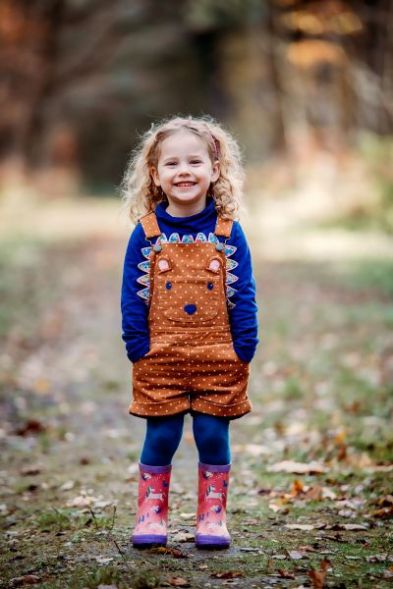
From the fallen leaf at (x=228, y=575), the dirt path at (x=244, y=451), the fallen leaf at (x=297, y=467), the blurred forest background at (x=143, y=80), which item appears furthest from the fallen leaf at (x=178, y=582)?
the blurred forest background at (x=143, y=80)

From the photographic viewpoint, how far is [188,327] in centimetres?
347

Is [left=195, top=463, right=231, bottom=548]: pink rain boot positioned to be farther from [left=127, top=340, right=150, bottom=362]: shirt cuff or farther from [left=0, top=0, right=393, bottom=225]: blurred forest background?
[left=0, top=0, right=393, bottom=225]: blurred forest background

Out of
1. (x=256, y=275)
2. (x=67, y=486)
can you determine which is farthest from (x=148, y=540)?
(x=256, y=275)

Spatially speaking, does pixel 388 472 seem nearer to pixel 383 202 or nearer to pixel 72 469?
pixel 72 469

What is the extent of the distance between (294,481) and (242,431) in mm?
1372

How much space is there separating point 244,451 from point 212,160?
2482 mm

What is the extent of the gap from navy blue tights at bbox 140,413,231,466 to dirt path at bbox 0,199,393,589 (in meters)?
0.40

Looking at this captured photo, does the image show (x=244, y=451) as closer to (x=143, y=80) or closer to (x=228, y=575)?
(x=228, y=575)

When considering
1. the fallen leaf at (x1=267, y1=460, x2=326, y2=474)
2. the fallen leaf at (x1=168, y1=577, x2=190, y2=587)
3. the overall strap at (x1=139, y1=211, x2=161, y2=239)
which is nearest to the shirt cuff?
the overall strap at (x1=139, y1=211, x2=161, y2=239)

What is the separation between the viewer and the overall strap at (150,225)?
352 centimetres

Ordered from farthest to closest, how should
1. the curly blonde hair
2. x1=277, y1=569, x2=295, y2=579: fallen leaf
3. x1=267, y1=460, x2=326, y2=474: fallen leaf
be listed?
x1=267, y1=460, x2=326, y2=474: fallen leaf → the curly blonde hair → x1=277, y1=569, x2=295, y2=579: fallen leaf

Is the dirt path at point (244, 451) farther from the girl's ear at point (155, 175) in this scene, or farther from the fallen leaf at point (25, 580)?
the girl's ear at point (155, 175)

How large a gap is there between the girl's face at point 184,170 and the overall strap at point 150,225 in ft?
0.38

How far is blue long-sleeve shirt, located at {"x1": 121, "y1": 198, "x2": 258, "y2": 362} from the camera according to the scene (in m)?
3.50
